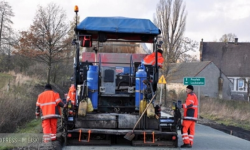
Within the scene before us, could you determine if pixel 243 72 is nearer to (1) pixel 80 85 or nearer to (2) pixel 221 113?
(2) pixel 221 113

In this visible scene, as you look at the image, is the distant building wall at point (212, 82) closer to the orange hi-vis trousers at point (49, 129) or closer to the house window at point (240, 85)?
the house window at point (240, 85)

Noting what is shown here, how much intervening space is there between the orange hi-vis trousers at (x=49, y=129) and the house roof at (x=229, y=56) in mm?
53111

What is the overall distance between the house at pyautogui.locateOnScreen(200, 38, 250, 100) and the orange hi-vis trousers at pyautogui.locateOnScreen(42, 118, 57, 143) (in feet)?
167

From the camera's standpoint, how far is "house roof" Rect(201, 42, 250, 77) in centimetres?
5875

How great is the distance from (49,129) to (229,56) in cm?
5603

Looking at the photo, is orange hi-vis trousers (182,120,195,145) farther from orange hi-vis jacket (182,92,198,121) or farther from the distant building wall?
the distant building wall

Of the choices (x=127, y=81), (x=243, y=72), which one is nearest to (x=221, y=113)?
(x=127, y=81)

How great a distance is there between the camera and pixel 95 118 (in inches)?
347

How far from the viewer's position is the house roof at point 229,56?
193ft

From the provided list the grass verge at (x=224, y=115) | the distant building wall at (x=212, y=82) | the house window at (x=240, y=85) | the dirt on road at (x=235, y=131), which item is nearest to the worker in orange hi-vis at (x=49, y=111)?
the dirt on road at (x=235, y=131)

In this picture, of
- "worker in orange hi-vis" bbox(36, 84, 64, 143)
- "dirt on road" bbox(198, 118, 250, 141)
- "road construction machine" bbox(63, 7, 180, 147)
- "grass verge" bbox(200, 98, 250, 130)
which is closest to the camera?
"road construction machine" bbox(63, 7, 180, 147)

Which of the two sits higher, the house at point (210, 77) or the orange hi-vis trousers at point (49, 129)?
the house at point (210, 77)

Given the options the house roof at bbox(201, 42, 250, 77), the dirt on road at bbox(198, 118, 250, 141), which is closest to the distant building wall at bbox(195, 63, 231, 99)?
the house roof at bbox(201, 42, 250, 77)

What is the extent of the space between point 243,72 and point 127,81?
170 feet
